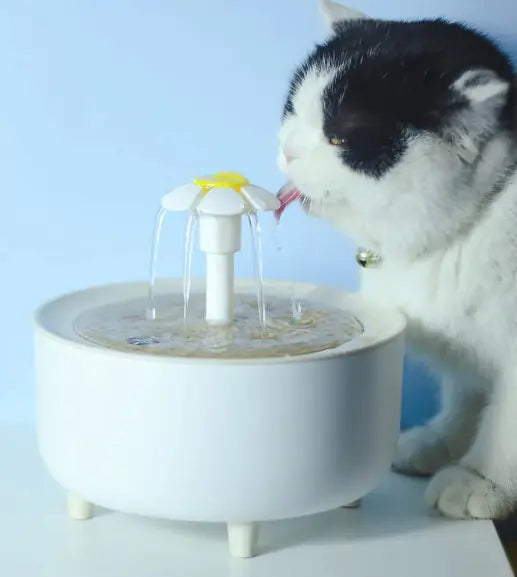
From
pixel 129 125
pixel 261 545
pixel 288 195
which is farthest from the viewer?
pixel 129 125

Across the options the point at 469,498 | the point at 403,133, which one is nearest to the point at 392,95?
the point at 403,133

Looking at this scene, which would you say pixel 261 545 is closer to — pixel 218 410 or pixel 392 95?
pixel 218 410

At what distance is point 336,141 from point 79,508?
15.5 inches

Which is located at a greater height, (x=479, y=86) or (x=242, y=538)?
(x=479, y=86)

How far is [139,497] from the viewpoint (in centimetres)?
70

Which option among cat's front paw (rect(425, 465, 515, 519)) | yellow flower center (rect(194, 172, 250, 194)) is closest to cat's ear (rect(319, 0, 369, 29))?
yellow flower center (rect(194, 172, 250, 194))

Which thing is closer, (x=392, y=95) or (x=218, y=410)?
(x=218, y=410)

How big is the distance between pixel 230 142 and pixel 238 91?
60 mm

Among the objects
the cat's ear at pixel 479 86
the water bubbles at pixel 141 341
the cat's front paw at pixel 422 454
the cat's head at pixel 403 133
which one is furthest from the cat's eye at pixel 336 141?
the cat's front paw at pixel 422 454

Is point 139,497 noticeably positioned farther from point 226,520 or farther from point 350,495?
point 350,495

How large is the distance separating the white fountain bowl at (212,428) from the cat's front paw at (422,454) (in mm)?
243

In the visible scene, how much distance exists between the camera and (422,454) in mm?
984

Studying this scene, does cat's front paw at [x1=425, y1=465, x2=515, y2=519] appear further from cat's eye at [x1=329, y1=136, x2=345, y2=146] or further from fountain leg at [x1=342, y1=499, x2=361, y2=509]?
cat's eye at [x1=329, y1=136, x2=345, y2=146]

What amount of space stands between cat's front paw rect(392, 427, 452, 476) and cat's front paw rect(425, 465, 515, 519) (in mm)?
108
